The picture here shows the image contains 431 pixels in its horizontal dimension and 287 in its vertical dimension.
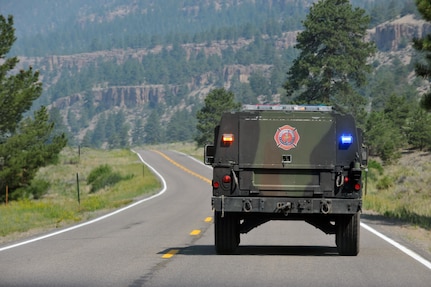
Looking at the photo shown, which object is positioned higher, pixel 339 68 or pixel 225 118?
pixel 339 68

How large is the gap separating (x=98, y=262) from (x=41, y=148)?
38.7m

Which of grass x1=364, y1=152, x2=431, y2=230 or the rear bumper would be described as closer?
the rear bumper

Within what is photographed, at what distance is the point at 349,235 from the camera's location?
48.1 feet

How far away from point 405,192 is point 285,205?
3229 cm

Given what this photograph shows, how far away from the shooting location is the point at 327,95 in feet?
263

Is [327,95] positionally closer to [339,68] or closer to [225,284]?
[339,68]

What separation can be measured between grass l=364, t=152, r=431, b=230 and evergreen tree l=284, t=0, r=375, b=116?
326 inches

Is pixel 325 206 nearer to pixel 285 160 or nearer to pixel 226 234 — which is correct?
pixel 285 160

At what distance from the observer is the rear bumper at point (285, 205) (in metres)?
14.1

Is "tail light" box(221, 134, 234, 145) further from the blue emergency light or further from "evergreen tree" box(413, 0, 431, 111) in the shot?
"evergreen tree" box(413, 0, 431, 111)

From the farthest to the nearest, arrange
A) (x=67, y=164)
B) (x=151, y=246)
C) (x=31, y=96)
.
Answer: (x=67, y=164)
(x=31, y=96)
(x=151, y=246)

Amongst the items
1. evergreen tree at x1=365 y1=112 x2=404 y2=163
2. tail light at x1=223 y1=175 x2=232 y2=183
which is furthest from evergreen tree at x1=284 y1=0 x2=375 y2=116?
tail light at x1=223 y1=175 x2=232 y2=183

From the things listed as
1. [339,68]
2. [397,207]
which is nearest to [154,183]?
[339,68]

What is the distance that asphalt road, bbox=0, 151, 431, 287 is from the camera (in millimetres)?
11523
